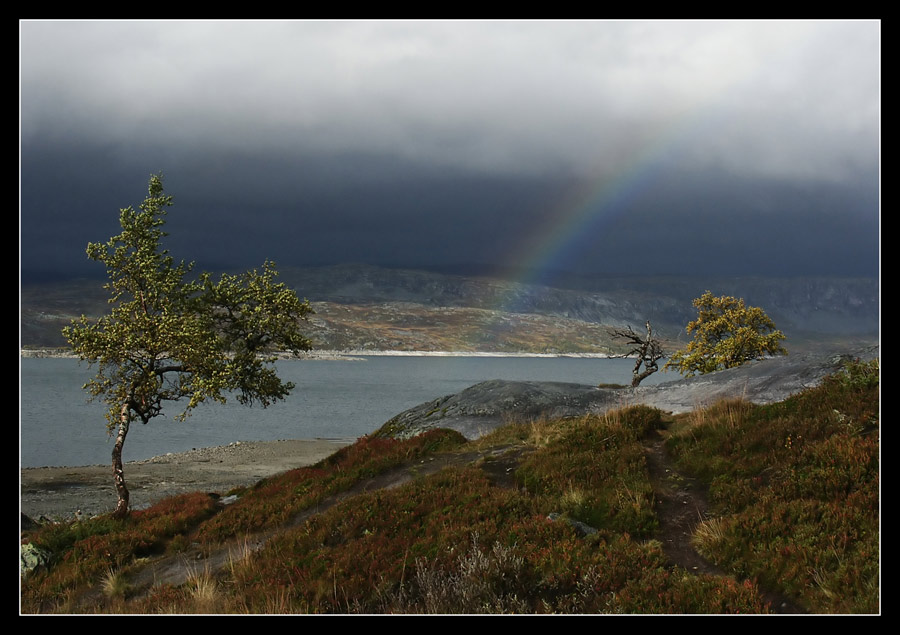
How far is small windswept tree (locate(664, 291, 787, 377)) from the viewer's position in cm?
4766

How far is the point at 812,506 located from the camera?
1136 centimetres

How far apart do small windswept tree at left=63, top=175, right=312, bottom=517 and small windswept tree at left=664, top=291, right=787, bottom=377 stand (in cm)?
3319

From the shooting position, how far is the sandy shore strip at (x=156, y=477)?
115ft

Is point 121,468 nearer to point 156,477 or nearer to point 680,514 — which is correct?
point 680,514

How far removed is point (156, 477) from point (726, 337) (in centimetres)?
4542

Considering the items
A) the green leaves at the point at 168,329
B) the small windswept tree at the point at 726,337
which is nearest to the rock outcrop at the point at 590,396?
the green leaves at the point at 168,329

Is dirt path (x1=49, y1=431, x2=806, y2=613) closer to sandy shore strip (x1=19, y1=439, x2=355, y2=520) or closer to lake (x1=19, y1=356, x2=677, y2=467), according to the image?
sandy shore strip (x1=19, y1=439, x2=355, y2=520)

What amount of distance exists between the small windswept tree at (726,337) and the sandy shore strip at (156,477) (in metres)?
33.4

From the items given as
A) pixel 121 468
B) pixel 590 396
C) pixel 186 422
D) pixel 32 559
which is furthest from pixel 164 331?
pixel 186 422

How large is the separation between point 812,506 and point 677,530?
2.45m

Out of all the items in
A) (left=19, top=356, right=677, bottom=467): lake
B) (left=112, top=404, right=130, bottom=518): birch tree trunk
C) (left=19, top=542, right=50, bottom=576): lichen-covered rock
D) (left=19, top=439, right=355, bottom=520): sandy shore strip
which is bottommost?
(left=19, top=356, right=677, bottom=467): lake

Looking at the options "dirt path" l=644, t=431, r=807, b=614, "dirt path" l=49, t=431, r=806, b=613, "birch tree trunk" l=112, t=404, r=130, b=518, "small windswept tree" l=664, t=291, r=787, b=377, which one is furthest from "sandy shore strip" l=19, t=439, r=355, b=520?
"small windswept tree" l=664, t=291, r=787, b=377
